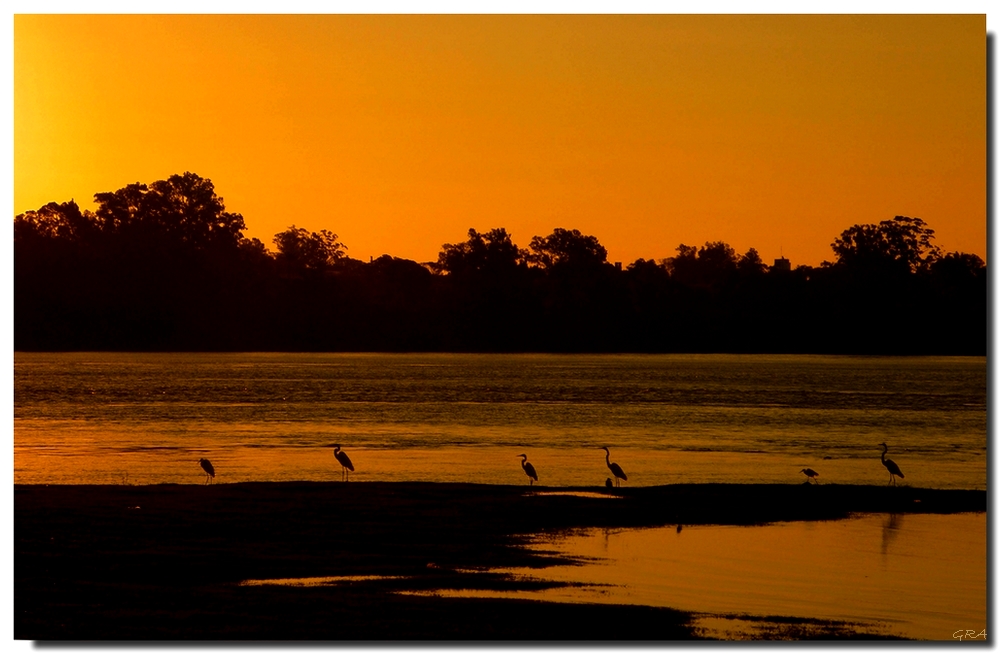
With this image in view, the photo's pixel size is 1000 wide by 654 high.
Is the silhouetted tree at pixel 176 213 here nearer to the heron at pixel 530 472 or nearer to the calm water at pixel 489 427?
the calm water at pixel 489 427

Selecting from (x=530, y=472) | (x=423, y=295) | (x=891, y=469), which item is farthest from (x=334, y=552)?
(x=423, y=295)

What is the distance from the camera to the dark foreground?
46.5 feet

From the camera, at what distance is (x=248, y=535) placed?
61.5 feet

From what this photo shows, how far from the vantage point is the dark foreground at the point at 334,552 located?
14.2 metres

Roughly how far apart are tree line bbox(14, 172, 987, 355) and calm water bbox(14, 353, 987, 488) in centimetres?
488

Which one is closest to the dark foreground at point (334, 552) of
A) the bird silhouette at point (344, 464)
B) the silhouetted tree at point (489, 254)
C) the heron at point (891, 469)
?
the heron at point (891, 469)

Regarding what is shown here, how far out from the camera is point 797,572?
1775cm

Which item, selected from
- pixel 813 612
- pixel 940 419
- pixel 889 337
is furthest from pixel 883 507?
pixel 889 337

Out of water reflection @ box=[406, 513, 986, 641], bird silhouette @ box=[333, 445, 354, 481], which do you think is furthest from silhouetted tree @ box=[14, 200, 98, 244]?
water reflection @ box=[406, 513, 986, 641]

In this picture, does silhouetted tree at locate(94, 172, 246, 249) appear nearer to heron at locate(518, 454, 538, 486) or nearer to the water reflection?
heron at locate(518, 454, 538, 486)

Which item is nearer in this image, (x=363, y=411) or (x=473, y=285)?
(x=363, y=411)
